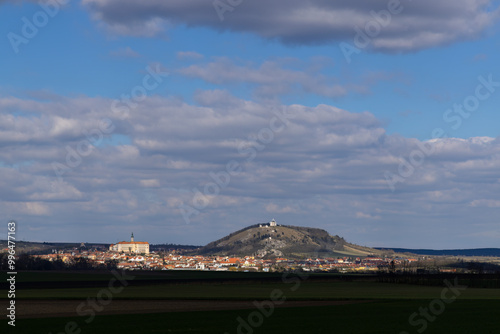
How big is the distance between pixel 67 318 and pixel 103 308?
541 inches

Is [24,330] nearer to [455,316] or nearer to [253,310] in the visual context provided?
[253,310]

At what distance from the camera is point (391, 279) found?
18725 cm

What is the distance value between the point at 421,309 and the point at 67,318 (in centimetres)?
3840

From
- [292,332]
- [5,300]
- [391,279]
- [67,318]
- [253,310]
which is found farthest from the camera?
[391,279]

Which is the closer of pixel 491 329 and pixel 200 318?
pixel 491 329

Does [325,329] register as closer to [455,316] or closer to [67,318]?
[455,316]

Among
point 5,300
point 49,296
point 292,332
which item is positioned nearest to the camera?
point 292,332

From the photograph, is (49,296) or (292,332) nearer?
(292,332)

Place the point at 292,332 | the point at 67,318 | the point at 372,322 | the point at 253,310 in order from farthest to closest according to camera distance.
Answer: the point at 253,310 < the point at 67,318 < the point at 372,322 < the point at 292,332

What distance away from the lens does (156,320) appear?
61.2 meters

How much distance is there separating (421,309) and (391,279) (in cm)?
11528

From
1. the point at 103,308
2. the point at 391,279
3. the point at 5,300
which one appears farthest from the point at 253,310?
the point at 391,279

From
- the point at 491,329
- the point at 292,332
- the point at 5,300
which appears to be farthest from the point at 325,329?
the point at 5,300

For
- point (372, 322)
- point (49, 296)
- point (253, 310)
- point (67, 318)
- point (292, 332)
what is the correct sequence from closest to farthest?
point (292, 332) < point (372, 322) < point (67, 318) < point (253, 310) < point (49, 296)
